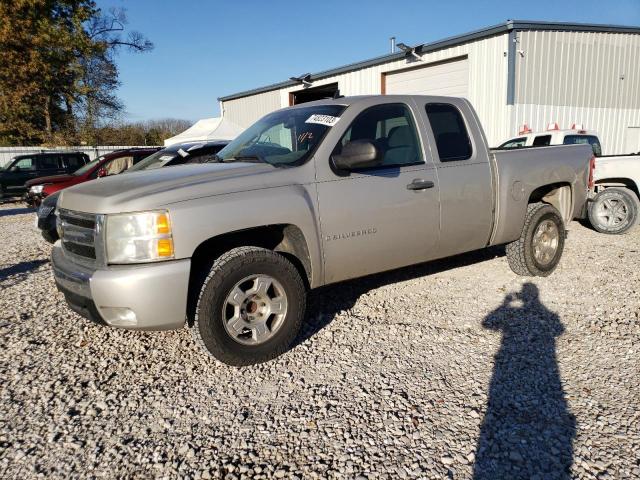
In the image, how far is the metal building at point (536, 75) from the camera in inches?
539

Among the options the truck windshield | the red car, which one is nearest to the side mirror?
the truck windshield

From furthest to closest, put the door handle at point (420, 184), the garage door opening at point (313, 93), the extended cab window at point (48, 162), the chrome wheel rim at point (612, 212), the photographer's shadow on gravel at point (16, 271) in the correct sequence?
1. the garage door opening at point (313, 93)
2. the extended cab window at point (48, 162)
3. the chrome wheel rim at point (612, 212)
4. the photographer's shadow on gravel at point (16, 271)
5. the door handle at point (420, 184)

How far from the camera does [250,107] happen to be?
2633 cm

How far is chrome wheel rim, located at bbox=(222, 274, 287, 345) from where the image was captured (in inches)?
128

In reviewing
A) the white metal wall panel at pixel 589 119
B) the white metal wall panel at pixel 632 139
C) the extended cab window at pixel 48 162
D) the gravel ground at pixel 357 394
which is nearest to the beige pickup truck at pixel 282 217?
the gravel ground at pixel 357 394

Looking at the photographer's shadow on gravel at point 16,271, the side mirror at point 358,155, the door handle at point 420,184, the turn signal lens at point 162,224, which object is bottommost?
the photographer's shadow on gravel at point 16,271

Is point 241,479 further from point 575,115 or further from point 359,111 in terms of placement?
point 575,115

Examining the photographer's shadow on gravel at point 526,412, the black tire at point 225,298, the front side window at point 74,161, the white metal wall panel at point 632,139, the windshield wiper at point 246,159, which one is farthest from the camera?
the front side window at point 74,161

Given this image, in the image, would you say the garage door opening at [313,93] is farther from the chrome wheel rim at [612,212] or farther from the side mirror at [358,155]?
the side mirror at [358,155]

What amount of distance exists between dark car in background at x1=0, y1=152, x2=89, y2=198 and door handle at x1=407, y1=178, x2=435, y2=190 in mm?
17085

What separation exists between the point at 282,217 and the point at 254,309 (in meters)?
0.72

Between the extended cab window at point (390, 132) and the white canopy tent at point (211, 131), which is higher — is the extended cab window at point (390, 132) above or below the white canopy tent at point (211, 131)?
below

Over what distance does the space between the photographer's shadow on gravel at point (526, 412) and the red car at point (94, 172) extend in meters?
9.94

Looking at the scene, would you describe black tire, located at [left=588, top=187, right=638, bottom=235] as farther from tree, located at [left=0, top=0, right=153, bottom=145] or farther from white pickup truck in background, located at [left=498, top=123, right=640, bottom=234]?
tree, located at [left=0, top=0, right=153, bottom=145]
